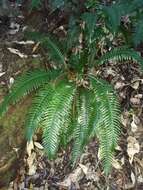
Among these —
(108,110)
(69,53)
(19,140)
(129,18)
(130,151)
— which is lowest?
(130,151)

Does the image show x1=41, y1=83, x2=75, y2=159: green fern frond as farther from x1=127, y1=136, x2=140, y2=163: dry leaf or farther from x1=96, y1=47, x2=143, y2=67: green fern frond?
x1=127, y1=136, x2=140, y2=163: dry leaf

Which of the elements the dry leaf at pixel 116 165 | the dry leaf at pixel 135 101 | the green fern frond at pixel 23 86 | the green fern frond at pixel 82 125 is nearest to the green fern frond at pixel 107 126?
the green fern frond at pixel 82 125

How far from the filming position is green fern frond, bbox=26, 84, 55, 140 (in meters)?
4.03

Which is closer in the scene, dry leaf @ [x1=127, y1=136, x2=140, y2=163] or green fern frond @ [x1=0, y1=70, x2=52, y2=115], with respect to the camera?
green fern frond @ [x1=0, y1=70, x2=52, y2=115]

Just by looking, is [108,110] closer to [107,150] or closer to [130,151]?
[107,150]

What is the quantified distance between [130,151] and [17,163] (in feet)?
4.17

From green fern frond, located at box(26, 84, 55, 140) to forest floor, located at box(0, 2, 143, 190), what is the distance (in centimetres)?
44

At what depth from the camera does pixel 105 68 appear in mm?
5027

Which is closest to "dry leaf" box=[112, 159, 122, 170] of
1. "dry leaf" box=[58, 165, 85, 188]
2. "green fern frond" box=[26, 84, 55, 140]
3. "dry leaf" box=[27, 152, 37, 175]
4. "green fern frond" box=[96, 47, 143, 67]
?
"dry leaf" box=[58, 165, 85, 188]

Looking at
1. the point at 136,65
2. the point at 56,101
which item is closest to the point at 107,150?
the point at 56,101

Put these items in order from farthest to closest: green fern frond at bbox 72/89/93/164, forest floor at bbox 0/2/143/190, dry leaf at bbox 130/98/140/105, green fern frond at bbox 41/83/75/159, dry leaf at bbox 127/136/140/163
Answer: dry leaf at bbox 130/98/140/105, dry leaf at bbox 127/136/140/163, forest floor at bbox 0/2/143/190, green fern frond at bbox 72/89/93/164, green fern frond at bbox 41/83/75/159

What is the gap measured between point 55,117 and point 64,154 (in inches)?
32.3

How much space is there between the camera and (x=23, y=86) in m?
4.16

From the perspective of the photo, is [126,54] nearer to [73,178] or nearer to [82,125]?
[82,125]
